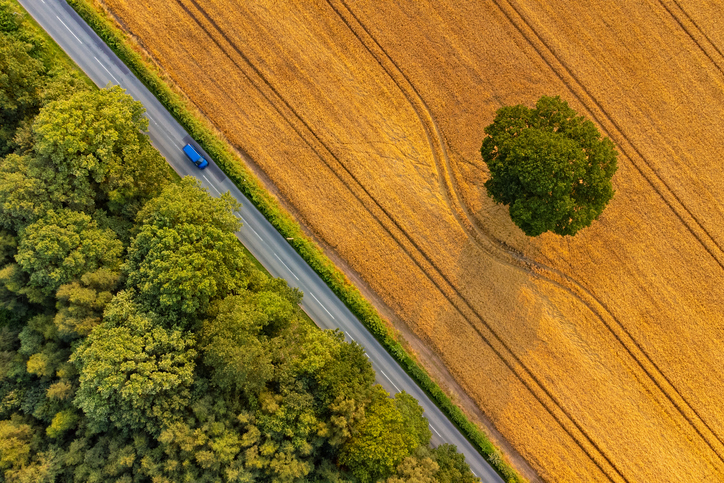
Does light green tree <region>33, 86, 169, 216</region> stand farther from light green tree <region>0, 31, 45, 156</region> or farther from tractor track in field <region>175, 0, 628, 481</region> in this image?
tractor track in field <region>175, 0, 628, 481</region>

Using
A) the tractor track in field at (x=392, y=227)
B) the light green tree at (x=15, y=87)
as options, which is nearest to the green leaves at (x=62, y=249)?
the light green tree at (x=15, y=87)

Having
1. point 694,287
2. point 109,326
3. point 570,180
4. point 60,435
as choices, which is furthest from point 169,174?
point 694,287

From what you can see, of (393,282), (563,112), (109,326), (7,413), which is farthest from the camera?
(393,282)

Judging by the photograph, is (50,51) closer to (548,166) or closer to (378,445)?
(378,445)

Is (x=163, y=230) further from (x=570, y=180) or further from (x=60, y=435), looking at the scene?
(x=570, y=180)

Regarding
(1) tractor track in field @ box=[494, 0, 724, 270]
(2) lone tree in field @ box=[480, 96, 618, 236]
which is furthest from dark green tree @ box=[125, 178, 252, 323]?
(1) tractor track in field @ box=[494, 0, 724, 270]

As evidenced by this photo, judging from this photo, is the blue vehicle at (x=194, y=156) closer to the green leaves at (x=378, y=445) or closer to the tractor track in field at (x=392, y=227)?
the tractor track in field at (x=392, y=227)
